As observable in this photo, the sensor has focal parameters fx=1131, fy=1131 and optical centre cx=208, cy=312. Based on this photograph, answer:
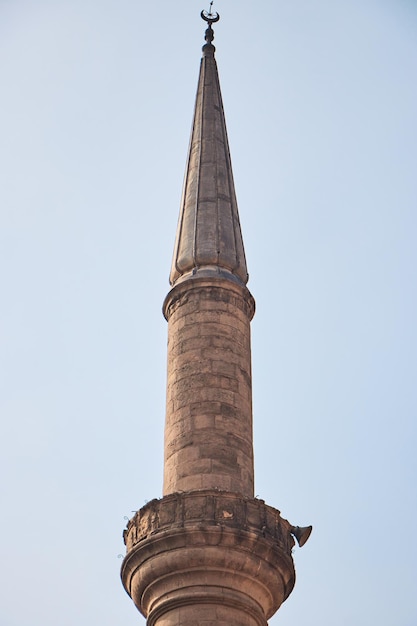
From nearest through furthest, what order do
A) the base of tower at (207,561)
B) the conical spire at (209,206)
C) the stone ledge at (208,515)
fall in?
the base of tower at (207,561)
the stone ledge at (208,515)
the conical spire at (209,206)

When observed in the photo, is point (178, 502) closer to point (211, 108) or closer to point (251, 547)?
point (251, 547)

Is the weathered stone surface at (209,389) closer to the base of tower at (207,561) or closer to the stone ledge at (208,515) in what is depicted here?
the stone ledge at (208,515)

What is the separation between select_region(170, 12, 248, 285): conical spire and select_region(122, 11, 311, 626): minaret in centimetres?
3

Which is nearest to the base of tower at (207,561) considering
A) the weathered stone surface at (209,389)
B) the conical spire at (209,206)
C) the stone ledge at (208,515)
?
the stone ledge at (208,515)

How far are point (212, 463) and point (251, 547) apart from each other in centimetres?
121

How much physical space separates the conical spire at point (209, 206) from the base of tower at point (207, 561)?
12.5 ft

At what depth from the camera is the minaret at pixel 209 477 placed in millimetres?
12805

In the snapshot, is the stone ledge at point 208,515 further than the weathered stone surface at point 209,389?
No

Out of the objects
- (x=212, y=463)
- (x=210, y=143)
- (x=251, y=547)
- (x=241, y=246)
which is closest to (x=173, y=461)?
(x=212, y=463)

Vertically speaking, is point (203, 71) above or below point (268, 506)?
above

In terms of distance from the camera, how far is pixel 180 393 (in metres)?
14.6

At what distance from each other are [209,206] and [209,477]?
16.1 ft

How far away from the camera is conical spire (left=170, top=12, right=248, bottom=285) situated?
16125 mm

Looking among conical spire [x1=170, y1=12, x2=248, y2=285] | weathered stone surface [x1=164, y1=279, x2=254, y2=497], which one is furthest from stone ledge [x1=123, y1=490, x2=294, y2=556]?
conical spire [x1=170, y1=12, x2=248, y2=285]
